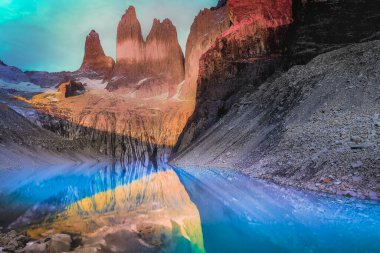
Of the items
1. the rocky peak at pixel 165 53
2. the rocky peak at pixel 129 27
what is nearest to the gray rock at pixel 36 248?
the rocky peak at pixel 165 53

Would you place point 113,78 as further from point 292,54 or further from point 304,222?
point 304,222

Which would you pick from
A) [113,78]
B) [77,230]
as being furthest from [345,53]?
[113,78]

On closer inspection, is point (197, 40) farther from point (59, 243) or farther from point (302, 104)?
point (59, 243)

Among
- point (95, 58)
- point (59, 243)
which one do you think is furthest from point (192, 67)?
point (59, 243)

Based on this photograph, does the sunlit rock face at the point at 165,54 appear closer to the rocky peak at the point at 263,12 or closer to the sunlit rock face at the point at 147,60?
the sunlit rock face at the point at 147,60

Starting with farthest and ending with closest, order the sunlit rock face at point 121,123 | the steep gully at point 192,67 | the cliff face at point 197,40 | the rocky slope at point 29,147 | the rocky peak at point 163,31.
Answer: the rocky peak at point 163,31
the cliff face at point 197,40
the sunlit rock face at point 121,123
the rocky slope at point 29,147
the steep gully at point 192,67
